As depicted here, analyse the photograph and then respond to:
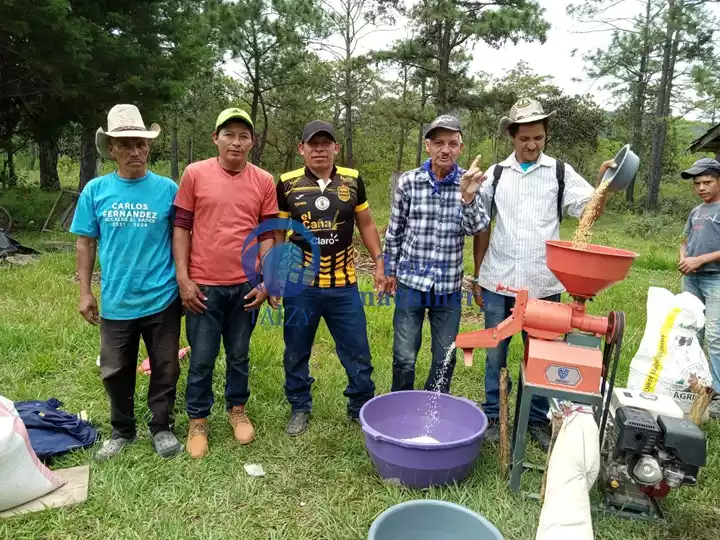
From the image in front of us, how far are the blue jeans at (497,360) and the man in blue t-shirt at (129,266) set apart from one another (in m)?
1.73

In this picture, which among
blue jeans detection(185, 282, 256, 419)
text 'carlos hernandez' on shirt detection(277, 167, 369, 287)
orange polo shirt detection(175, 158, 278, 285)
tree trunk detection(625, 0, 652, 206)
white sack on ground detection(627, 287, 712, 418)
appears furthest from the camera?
tree trunk detection(625, 0, 652, 206)

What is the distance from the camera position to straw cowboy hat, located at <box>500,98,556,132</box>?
2704mm

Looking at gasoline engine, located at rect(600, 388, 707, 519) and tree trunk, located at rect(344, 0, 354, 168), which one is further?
tree trunk, located at rect(344, 0, 354, 168)

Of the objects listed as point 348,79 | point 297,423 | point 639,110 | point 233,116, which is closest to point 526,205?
point 233,116

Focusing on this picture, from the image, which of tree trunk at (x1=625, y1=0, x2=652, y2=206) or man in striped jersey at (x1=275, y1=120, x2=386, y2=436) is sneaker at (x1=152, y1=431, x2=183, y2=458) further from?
tree trunk at (x1=625, y1=0, x2=652, y2=206)

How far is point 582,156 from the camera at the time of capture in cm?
2006

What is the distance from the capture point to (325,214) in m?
2.90

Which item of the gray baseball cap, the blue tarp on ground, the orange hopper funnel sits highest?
the gray baseball cap

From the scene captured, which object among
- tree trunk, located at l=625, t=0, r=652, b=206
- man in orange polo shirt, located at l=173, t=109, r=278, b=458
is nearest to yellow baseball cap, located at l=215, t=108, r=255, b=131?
man in orange polo shirt, located at l=173, t=109, r=278, b=458

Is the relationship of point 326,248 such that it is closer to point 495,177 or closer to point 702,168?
point 495,177

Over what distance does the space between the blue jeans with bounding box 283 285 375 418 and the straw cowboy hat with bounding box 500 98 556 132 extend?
1260 millimetres

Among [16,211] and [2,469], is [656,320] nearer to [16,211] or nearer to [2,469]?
[2,469]

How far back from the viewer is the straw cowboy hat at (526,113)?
8.87ft

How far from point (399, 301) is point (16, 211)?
1120 centimetres
